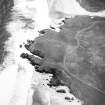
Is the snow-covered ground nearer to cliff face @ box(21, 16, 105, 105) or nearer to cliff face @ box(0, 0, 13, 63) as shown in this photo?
A: cliff face @ box(0, 0, 13, 63)

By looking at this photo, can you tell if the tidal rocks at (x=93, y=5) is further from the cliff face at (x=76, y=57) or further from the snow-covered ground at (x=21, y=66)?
the cliff face at (x=76, y=57)

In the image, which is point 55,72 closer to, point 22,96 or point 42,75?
point 42,75

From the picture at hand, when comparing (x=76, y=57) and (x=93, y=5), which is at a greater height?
(x=93, y=5)

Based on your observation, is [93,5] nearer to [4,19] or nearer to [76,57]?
[76,57]

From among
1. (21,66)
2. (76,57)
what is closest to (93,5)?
(76,57)

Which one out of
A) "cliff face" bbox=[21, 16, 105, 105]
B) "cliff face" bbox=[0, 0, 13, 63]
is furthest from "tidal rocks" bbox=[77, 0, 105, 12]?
"cliff face" bbox=[0, 0, 13, 63]

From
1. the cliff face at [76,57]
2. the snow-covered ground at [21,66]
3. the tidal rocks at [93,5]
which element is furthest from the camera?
the tidal rocks at [93,5]

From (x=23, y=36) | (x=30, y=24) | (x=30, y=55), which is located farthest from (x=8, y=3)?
(x=30, y=55)

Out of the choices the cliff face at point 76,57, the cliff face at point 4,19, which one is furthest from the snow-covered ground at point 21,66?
the cliff face at point 76,57
